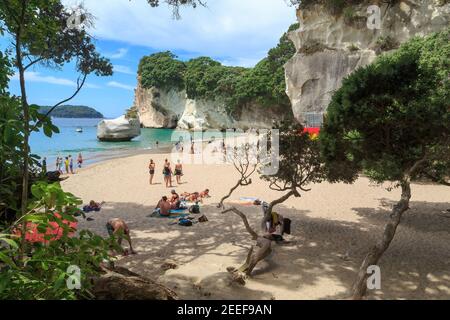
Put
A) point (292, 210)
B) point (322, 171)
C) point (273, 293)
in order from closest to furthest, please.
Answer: point (273, 293), point (322, 171), point (292, 210)

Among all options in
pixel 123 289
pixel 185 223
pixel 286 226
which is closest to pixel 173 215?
pixel 185 223

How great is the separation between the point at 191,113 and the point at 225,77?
17.7 meters

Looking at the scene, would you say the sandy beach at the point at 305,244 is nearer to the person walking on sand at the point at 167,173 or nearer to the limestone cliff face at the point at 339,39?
the person walking on sand at the point at 167,173

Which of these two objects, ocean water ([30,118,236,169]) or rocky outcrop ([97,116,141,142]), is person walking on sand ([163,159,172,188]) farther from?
rocky outcrop ([97,116,141,142])

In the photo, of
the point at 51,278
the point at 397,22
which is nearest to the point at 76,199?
the point at 51,278

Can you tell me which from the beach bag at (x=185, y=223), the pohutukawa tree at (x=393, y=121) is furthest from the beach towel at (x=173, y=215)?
the pohutukawa tree at (x=393, y=121)

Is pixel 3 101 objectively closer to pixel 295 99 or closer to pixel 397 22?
pixel 397 22

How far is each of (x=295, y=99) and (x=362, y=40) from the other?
34.5 ft

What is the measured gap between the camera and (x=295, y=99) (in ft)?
129

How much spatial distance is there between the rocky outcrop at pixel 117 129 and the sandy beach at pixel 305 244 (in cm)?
4936

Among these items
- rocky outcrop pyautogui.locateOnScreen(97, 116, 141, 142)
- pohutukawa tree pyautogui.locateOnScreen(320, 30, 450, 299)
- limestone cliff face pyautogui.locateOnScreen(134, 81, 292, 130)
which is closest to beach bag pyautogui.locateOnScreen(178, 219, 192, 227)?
pohutukawa tree pyautogui.locateOnScreen(320, 30, 450, 299)

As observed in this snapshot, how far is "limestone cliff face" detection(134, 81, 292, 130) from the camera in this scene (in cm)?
7488

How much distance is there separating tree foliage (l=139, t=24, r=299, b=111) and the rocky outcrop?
21.3m

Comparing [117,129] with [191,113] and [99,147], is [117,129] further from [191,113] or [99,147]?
[191,113]
